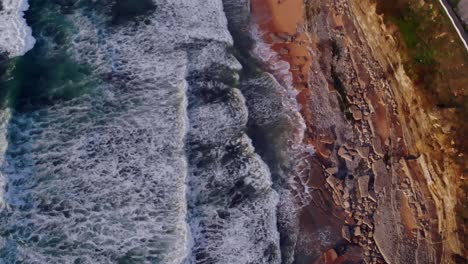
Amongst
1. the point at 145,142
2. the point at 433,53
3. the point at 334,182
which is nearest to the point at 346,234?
the point at 334,182

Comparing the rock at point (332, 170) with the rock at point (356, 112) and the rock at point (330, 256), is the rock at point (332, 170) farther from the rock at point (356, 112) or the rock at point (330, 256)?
the rock at point (330, 256)

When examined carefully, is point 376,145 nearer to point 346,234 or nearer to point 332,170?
point 332,170

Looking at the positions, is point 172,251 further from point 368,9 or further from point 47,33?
point 368,9

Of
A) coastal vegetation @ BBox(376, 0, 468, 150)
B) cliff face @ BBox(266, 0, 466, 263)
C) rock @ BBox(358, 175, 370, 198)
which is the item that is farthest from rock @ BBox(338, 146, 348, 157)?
coastal vegetation @ BBox(376, 0, 468, 150)

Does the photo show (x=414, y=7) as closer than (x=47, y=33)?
Yes

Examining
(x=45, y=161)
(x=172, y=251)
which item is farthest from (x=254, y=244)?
(x=45, y=161)

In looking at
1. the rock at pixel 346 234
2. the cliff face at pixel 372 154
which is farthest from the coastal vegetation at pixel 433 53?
the rock at pixel 346 234
